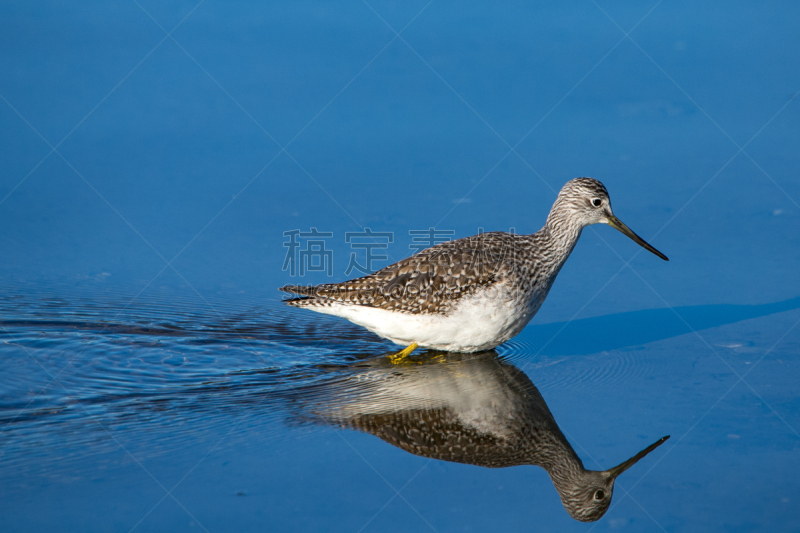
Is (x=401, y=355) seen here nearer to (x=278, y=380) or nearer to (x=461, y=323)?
(x=461, y=323)

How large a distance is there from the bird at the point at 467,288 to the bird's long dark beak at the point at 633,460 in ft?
7.56

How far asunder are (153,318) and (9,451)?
2951 millimetres

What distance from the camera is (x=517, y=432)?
648cm

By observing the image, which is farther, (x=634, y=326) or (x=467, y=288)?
(x=634, y=326)

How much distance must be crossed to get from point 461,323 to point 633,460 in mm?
2620

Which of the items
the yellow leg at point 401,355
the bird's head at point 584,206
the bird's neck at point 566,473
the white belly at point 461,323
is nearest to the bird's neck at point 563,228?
the bird's head at point 584,206

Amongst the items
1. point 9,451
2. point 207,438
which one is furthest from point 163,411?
point 9,451

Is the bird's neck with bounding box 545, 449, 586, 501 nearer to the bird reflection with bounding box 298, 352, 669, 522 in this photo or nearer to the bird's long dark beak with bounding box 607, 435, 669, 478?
the bird reflection with bounding box 298, 352, 669, 522

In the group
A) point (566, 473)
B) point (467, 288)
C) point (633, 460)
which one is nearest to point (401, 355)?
point (467, 288)

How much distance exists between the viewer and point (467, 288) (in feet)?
27.2

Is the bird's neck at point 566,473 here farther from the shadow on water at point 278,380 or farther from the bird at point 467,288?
the bird at point 467,288

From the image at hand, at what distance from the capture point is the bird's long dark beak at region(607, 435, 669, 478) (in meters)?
5.86

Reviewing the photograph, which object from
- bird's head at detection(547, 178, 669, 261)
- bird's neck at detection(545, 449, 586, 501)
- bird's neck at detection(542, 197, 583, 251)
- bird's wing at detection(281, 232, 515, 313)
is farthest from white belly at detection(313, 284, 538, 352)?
bird's neck at detection(545, 449, 586, 501)

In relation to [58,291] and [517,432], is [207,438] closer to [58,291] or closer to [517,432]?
[517,432]
